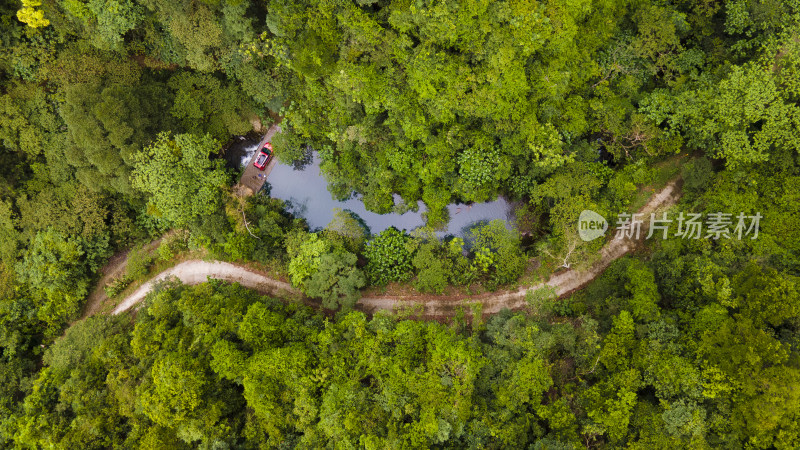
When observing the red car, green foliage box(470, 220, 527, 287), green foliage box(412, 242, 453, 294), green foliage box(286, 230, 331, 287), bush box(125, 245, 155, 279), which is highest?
the red car

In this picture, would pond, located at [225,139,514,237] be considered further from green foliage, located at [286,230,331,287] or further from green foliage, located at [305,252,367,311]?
green foliage, located at [305,252,367,311]

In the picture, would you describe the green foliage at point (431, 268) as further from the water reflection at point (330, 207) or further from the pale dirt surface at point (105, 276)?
the pale dirt surface at point (105, 276)

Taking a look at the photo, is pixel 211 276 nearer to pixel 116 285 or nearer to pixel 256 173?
pixel 116 285

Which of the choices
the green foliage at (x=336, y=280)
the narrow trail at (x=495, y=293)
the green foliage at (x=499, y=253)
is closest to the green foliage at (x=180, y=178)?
the narrow trail at (x=495, y=293)

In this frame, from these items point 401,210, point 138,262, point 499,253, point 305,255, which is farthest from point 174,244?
point 499,253

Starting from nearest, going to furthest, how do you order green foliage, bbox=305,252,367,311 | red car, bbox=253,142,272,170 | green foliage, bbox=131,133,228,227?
green foliage, bbox=131,133,228,227 → green foliage, bbox=305,252,367,311 → red car, bbox=253,142,272,170

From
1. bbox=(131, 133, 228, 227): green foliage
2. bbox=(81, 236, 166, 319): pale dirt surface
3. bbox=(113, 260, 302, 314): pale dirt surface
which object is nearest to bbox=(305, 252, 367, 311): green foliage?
bbox=(113, 260, 302, 314): pale dirt surface
